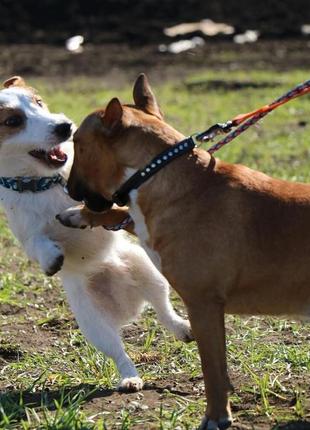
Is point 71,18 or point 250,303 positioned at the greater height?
point 250,303

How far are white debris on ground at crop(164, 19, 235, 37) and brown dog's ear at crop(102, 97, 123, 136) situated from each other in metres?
21.2

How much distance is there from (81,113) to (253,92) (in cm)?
359

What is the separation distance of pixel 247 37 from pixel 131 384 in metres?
21.1

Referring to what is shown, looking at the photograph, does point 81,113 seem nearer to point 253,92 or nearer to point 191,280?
point 253,92

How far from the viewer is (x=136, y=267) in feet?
19.5

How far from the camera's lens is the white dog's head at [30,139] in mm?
5801

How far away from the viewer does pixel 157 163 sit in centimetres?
450

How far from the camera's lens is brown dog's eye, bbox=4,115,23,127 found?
597 cm

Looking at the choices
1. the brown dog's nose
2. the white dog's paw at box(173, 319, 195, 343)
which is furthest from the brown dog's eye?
the white dog's paw at box(173, 319, 195, 343)

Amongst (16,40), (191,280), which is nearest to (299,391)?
(191,280)

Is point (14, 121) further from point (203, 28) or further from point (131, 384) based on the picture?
point (203, 28)

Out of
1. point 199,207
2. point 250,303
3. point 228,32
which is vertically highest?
point 199,207

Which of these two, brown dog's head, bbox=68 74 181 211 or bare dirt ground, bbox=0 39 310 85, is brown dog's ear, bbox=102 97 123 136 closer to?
brown dog's head, bbox=68 74 181 211

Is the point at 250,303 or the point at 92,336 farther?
the point at 92,336
